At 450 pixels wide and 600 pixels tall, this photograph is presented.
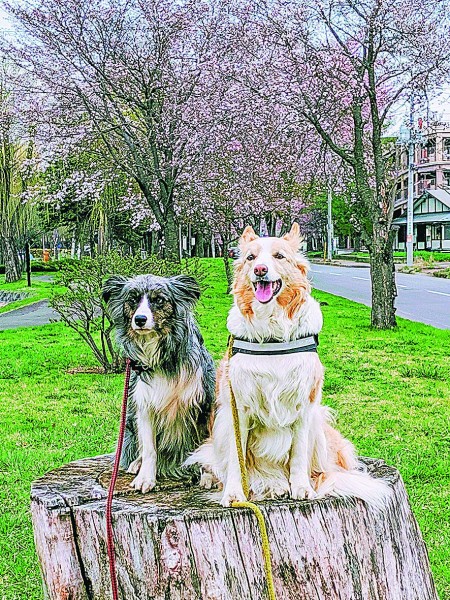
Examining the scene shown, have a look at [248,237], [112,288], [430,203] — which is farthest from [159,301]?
[430,203]

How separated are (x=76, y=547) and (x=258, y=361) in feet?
4.03

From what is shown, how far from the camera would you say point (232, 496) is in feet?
11.6

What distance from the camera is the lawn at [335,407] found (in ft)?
20.0

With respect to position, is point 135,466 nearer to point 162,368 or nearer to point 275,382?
point 162,368

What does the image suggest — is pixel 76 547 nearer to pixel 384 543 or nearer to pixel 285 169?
pixel 384 543

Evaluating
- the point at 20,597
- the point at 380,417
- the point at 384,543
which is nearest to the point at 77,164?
the point at 380,417

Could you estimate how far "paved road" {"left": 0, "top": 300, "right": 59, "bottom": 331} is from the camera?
2211 cm

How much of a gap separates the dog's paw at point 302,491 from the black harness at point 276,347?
2.18 feet

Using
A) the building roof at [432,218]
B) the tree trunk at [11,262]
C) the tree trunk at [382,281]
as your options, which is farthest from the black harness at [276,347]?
the building roof at [432,218]

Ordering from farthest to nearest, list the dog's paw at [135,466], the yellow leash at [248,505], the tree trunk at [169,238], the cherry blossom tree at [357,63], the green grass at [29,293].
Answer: the green grass at [29,293], the tree trunk at [169,238], the cherry blossom tree at [357,63], the dog's paw at [135,466], the yellow leash at [248,505]

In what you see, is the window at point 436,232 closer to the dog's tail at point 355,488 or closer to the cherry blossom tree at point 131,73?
the cherry blossom tree at point 131,73

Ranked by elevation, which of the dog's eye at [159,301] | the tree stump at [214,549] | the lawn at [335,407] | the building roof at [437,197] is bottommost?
the lawn at [335,407]

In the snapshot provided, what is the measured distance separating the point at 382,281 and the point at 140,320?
1449 centimetres

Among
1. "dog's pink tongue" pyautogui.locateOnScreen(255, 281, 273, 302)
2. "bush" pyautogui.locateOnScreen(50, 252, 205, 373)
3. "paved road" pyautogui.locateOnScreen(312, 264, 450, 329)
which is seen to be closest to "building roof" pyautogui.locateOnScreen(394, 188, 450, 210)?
"paved road" pyautogui.locateOnScreen(312, 264, 450, 329)
